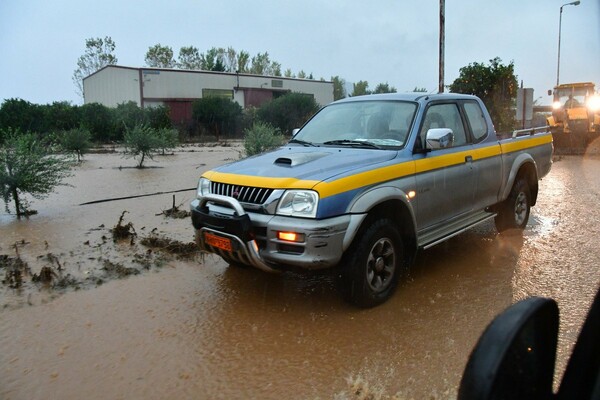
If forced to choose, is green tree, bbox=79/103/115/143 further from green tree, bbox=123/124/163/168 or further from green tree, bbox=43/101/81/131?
green tree, bbox=123/124/163/168

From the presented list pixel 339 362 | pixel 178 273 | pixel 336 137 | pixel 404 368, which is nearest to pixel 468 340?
pixel 404 368

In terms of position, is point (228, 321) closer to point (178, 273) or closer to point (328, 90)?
point (178, 273)

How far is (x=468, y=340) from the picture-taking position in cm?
383

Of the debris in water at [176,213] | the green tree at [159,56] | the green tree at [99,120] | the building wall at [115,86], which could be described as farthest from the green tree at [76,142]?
the green tree at [159,56]

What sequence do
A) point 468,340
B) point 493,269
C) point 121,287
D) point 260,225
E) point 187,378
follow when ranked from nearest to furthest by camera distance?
point 187,378 → point 468,340 → point 260,225 → point 121,287 → point 493,269

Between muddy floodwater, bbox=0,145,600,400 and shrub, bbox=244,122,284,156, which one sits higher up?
shrub, bbox=244,122,284,156

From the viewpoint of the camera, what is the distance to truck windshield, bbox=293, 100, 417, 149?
5.09 metres

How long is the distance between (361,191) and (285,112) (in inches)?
1304

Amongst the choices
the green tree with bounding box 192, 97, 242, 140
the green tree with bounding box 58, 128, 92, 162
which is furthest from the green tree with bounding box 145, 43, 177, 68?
the green tree with bounding box 58, 128, 92, 162

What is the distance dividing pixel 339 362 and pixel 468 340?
1017 mm

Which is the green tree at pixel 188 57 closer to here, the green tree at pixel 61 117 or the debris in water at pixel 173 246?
the green tree at pixel 61 117

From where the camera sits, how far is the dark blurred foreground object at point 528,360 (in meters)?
1.22

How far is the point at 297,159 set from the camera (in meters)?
4.64

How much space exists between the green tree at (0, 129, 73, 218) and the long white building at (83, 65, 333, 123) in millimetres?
27266
